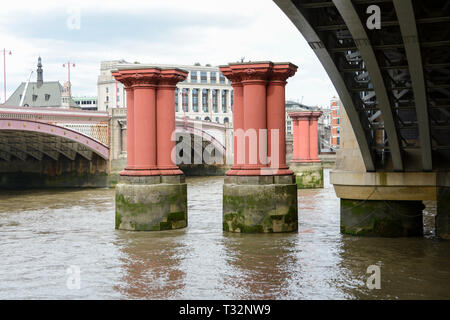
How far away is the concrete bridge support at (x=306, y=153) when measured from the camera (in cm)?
4003

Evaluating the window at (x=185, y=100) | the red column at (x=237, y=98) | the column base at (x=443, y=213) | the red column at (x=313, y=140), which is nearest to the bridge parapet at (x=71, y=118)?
the red column at (x=313, y=140)

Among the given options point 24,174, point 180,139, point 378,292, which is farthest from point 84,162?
point 378,292

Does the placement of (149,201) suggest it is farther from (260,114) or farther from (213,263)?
(213,263)

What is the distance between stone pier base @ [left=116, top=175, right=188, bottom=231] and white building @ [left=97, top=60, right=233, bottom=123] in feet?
302

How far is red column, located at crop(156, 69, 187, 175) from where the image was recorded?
19031mm

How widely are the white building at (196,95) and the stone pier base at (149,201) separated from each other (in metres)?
91.9

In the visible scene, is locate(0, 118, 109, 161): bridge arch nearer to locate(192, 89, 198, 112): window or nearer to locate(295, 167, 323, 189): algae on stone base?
locate(295, 167, 323, 189): algae on stone base

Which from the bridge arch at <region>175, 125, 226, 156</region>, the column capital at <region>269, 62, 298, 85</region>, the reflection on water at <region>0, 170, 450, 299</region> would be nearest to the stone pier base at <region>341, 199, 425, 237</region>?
the reflection on water at <region>0, 170, 450, 299</region>

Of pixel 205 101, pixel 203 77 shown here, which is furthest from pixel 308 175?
pixel 203 77

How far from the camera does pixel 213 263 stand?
14.3 meters

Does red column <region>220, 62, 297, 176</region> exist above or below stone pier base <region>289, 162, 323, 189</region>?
above

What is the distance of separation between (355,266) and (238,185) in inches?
203

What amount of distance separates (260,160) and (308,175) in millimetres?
22278
